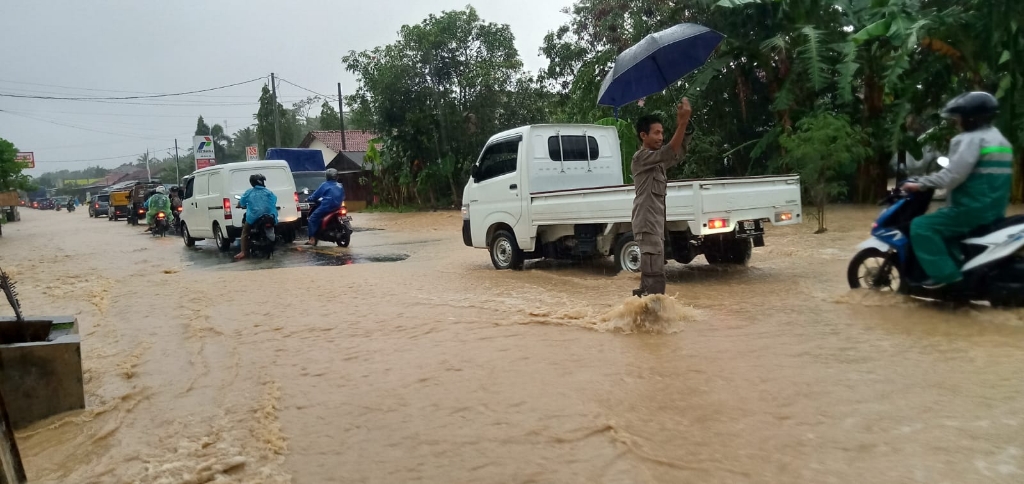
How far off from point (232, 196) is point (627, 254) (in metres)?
8.63

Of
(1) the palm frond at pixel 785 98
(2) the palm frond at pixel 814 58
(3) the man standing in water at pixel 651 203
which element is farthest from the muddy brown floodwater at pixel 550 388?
(1) the palm frond at pixel 785 98

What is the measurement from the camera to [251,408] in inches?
183

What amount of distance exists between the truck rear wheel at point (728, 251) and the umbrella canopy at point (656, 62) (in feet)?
6.48

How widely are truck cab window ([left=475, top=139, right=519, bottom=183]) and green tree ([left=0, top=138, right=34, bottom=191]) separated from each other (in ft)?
92.2

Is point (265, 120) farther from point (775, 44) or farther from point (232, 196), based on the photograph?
point (775, 44)

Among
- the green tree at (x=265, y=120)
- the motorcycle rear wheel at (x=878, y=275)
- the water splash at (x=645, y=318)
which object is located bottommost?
the water splash at (x=645, y=318)

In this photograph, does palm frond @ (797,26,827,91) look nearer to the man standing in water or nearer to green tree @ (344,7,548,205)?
the man standing in water

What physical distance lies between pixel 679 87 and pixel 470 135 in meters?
9.82

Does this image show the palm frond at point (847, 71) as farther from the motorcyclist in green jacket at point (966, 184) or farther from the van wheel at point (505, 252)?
the motorcyclist in green jacket at point (966, 184)

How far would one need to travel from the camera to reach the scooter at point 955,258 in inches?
216

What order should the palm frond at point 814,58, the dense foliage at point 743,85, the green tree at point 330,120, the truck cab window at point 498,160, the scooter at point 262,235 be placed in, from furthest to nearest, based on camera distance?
the green tree at point 330,120
the palm frond at point 814,58
the scooter at point 262,235
the dense foliage at point 743,85
the truck cab window at point 498,160

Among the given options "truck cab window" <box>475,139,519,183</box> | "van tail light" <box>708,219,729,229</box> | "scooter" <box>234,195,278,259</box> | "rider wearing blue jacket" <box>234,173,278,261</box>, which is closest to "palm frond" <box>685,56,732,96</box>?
"truck cab window" <box>475,139,519,183</box>

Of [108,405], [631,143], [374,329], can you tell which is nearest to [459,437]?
[108,405]

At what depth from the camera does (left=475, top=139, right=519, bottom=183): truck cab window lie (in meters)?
9.96
